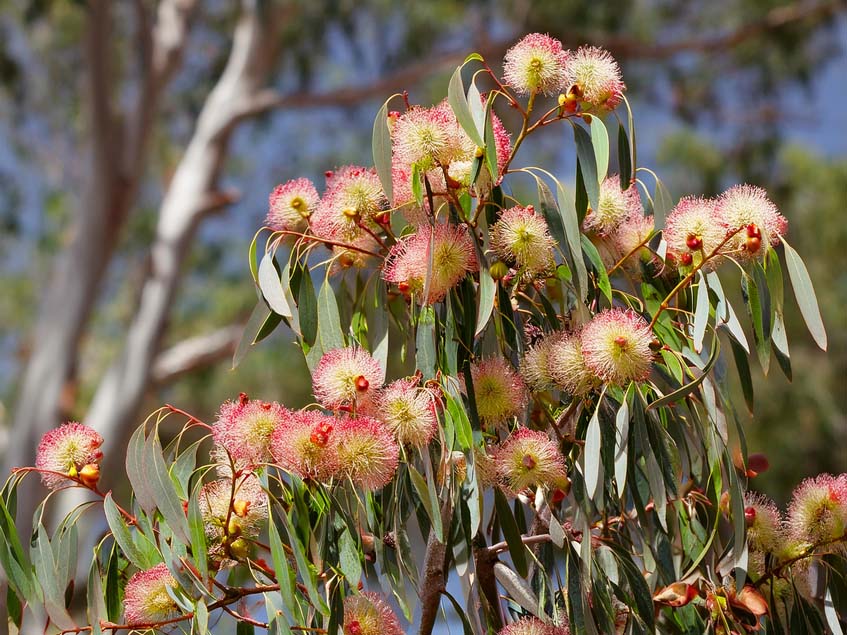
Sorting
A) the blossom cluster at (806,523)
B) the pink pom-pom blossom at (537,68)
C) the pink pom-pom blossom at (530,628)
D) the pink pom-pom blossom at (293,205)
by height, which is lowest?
the pink pom-pom blossom at (530,628)

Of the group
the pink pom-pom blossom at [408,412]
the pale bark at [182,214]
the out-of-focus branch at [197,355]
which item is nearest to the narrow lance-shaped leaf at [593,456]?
the pink pom-pom blossom at [408,412]

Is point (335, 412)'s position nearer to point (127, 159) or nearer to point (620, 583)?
point (620, 583)

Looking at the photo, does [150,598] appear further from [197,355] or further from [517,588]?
[197,355]

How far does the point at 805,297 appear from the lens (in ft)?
3.30

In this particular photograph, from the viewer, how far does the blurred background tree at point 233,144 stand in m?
4.26

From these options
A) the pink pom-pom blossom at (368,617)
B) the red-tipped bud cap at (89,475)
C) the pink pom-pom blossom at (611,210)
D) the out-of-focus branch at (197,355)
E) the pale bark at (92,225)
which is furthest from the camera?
the out-of-focus branch at (197,355)

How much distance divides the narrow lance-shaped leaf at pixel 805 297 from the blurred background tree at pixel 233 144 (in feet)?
10.9

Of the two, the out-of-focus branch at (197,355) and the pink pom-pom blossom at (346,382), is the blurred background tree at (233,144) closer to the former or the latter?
the out-of-focus branch at (197,355)

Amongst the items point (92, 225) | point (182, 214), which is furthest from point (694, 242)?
point (182, 214)

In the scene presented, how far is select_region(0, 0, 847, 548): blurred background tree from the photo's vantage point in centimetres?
426

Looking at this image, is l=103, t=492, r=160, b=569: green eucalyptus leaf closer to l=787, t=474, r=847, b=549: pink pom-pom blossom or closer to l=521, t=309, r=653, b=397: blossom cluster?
l=521, t=309, r=653, b=397: blossom cluster

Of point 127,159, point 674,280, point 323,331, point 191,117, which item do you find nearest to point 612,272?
point 674,280

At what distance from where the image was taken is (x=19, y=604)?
3.24ft

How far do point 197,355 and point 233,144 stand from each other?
3.39 feet
